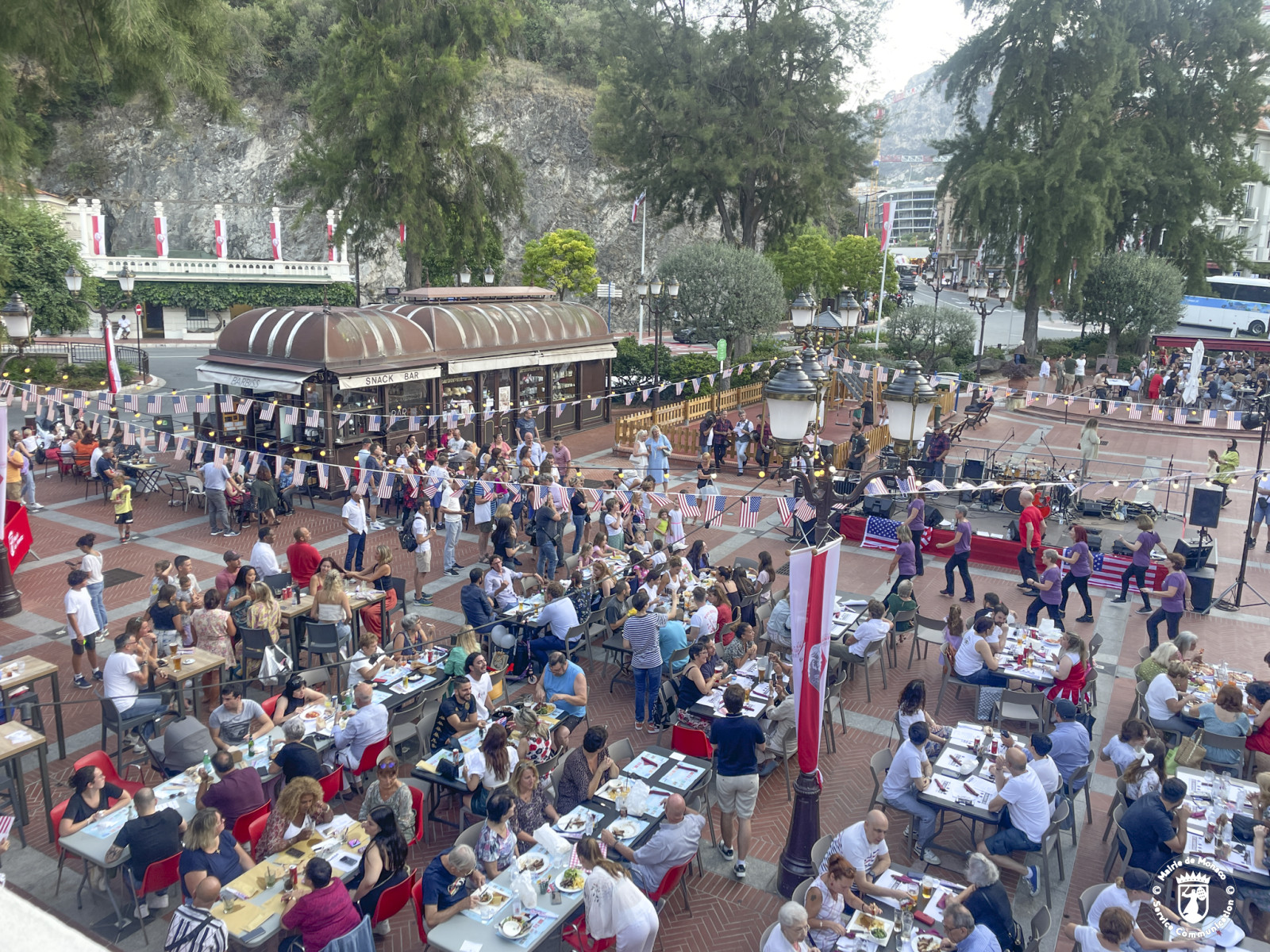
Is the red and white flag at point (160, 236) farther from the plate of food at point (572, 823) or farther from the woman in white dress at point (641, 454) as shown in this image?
the plate of food at point (572, 823)

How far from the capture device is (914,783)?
7891mm

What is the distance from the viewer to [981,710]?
33.1 feet

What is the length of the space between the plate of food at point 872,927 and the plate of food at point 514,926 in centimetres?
226

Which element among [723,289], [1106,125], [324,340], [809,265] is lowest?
[324,340]

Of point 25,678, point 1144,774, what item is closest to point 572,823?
point 1144,774

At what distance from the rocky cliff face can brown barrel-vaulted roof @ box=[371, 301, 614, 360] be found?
3187 cm

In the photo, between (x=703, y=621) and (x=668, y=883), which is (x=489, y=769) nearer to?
(x=668, y=883)

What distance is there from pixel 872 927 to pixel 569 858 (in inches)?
89.2

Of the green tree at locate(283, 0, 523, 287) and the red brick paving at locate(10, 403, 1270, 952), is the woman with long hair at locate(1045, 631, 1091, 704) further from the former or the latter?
the green tree at locate(283, 0, 523, 287)

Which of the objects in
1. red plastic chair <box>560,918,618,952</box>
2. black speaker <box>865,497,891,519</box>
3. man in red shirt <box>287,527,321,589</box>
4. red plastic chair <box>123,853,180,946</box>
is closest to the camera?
red plastic chair <box>560,918,618,952</box>

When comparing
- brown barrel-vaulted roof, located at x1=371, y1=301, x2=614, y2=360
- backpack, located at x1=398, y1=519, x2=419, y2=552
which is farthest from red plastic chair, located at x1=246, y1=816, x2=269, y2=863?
brown barrel-vaulted roof, located at x1=371, y1=301, x2=614, y2=360

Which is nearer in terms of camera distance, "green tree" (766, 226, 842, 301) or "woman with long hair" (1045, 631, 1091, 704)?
"woman with long hair" (1045, 631, 1091, 704)

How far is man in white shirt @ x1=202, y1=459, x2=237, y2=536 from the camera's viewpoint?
16.6 metres

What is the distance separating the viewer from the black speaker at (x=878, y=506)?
18.1 metres
